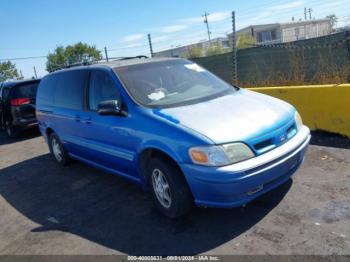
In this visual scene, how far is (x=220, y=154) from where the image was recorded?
3312mm

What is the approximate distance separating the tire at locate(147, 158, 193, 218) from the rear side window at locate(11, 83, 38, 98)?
7.61 metres

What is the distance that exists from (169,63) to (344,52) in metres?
5.96

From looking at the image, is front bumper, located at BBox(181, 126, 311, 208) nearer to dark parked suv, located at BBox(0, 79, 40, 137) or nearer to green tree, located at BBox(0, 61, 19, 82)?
dark parked suv, located at BBox(0, 79, 40, 137)

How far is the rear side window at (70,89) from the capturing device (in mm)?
5395

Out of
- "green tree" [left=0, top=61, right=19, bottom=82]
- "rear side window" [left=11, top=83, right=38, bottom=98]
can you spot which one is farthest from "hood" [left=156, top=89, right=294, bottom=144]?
"green tree" [left=0, top=61, right=19, bottom=82]

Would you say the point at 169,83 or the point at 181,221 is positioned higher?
the point at 169,83

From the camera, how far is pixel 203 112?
3.83 m

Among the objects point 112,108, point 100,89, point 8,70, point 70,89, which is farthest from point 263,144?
point 8,70

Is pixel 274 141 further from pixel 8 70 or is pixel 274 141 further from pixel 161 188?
pixel 8 70

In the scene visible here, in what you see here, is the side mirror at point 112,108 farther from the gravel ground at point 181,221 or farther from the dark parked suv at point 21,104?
the dark parked suv at point 21,104

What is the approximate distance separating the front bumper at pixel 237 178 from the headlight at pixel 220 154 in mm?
47

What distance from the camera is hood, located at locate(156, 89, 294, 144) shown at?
345cm

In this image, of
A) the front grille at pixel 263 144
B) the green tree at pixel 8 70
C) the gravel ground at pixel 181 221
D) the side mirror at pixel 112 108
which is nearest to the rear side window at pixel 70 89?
the side mirror at pixel 112 108

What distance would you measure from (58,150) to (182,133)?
4.01 metres
